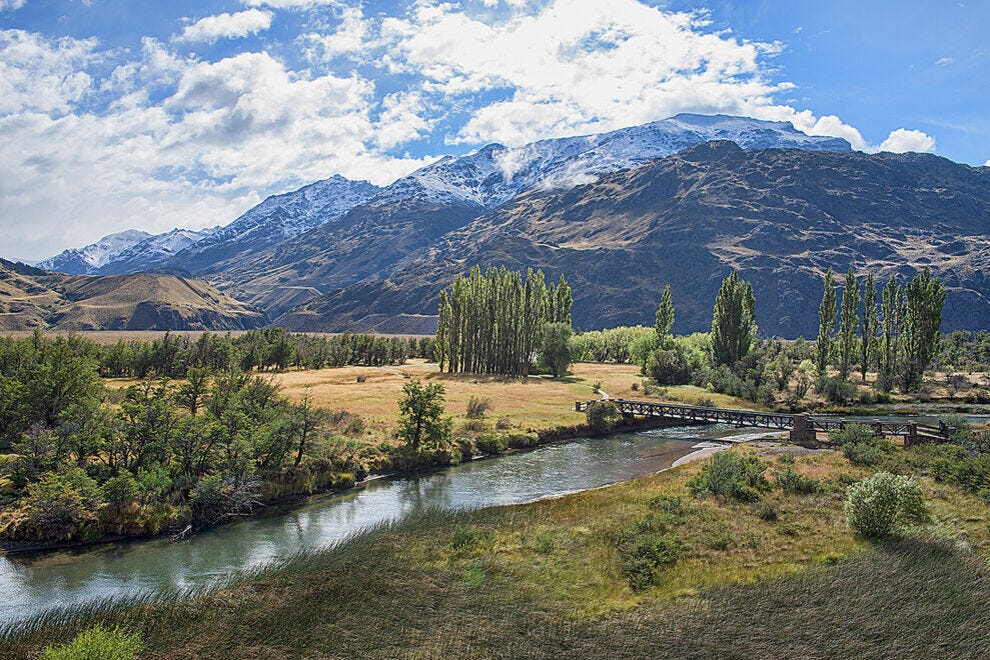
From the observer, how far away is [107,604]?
79.9ft

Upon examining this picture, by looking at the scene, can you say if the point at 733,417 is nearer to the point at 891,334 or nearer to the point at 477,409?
the point at 477,409

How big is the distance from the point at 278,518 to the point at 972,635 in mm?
34066

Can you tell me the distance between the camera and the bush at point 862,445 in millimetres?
43906

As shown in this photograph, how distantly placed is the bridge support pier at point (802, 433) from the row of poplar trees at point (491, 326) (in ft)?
219

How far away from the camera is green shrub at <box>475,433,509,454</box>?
56719 millimetres

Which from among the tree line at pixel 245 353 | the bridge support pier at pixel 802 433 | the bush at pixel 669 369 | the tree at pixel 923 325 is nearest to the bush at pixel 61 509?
the tree line at pixel 245 353

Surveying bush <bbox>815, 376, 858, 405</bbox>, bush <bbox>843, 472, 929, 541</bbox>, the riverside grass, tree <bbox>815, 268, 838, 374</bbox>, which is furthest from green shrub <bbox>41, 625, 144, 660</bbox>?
tree <bbox>815, 268, 838, 374</bbox>

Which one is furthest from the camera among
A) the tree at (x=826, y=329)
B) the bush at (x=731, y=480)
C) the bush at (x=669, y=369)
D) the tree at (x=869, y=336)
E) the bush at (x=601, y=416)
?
the tree at (x=826, y=329)

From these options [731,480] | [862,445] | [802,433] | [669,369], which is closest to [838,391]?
[669,369]

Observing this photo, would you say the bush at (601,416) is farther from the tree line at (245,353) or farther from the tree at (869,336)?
the tree at (869,336)

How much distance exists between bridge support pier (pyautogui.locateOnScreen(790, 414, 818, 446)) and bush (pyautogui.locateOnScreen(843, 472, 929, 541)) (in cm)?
2297

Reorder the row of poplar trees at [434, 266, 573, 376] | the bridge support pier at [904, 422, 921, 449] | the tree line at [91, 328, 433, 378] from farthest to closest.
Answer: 1. the row of poplar trees at [434, 266, 573, 376]
2. the tree line at [91, 328, 433, 378]
3. the bridge support pier at [904, 422, 921, 449]

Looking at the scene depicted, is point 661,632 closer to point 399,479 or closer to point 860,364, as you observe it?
point 399,479

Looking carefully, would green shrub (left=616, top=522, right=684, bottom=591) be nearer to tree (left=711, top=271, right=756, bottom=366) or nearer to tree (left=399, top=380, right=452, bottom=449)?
tree (left=399, top=380, right=452, bottom=449)
